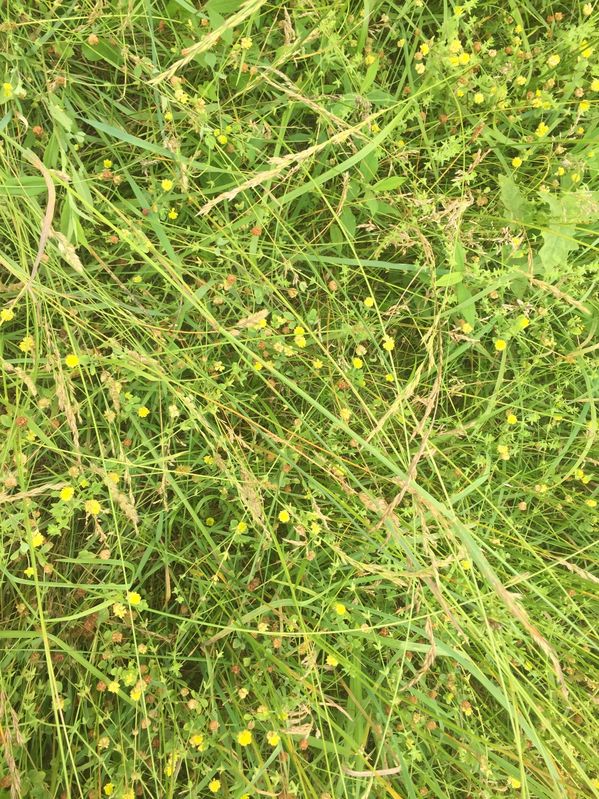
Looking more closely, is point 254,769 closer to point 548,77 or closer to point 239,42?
point 239,42

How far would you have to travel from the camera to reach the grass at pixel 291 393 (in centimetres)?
164

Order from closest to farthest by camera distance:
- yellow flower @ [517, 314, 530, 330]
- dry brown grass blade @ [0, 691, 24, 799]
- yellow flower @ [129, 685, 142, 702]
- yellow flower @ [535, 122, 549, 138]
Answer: dry brown grass blade @ [0, 691, 24, 799], yellow flower @ [129, 685, 142, 702], yellow flower @ [517, 314, 530, 330], yellow flower @ [535, 122, 549, 138]

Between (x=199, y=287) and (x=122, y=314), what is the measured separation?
26 centimetres

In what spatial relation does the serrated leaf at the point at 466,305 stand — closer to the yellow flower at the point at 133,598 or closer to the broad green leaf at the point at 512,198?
the broad green leaf at the point at 512,198

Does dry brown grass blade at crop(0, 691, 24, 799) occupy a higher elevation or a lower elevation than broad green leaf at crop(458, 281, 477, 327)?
lower

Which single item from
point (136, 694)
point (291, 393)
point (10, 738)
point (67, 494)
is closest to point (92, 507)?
point (67, 494)

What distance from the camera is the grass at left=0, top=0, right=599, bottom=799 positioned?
1.64 m

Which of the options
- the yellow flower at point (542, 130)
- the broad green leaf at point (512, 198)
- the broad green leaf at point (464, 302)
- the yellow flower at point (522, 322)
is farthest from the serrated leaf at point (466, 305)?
the yellow flower at point (542, 130)

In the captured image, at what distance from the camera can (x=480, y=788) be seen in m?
1.75

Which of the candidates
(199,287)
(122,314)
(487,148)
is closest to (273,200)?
(199,287)

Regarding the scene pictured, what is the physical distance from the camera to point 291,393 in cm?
192

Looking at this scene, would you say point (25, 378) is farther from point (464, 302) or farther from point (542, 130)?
point (542, 130)

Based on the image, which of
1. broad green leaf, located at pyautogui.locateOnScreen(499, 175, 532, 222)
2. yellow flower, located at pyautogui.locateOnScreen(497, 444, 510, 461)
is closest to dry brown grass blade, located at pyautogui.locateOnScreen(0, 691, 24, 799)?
yellow flower, located at pyautogui.locateOnScreen(497, 444, 510, 461)

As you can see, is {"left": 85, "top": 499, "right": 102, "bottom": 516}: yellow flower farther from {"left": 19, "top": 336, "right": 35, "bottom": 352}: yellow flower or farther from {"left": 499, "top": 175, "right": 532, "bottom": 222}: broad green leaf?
{"left": 499, "top": 175, "right": 532, "bottom": 222}: broad green leaf
